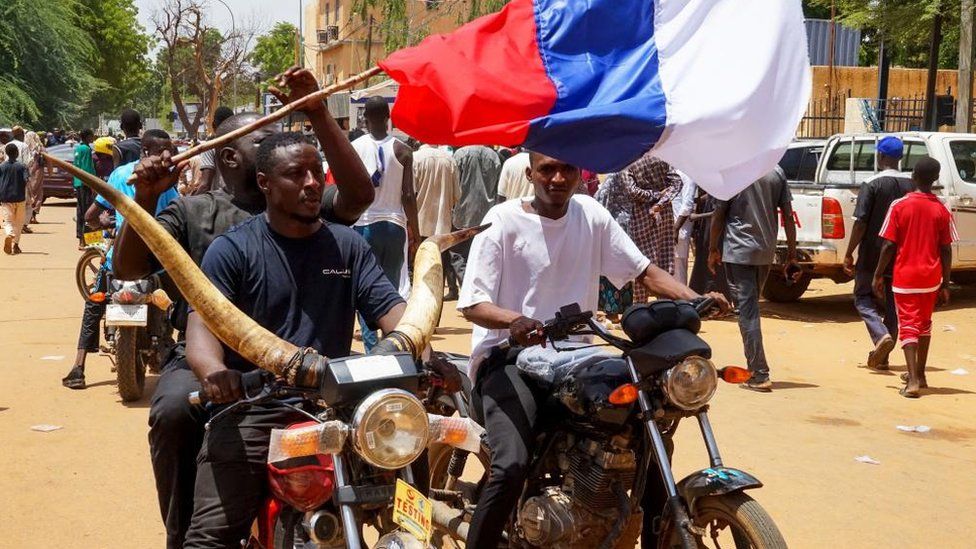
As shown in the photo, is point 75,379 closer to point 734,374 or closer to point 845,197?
point 734,374

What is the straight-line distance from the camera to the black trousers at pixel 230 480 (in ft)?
12.0

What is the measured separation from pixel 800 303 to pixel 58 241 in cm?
1379

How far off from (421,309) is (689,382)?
3.42 ft

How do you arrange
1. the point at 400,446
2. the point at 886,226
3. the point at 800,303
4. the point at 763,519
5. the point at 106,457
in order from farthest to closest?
the point at 800,303, the point at 886,226, the point at 106,457, the point at 763,519, the point at 400,446

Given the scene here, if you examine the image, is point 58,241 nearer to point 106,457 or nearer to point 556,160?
point 106,457

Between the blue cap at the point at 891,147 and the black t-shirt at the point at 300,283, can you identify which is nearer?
the black t-shirt at the point at 300,283

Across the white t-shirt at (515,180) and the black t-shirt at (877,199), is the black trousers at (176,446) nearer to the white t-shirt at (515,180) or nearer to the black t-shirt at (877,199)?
the black t-shirt at (877,199)

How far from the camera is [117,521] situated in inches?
230

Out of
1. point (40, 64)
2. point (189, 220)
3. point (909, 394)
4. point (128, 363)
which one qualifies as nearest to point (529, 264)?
point (189, 220)

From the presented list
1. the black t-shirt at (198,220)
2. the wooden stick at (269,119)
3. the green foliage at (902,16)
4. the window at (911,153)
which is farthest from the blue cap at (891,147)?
the green foliage at (902,16)

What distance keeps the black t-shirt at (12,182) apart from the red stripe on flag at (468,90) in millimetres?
15921

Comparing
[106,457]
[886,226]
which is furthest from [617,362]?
[886,226]

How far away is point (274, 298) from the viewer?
385cm

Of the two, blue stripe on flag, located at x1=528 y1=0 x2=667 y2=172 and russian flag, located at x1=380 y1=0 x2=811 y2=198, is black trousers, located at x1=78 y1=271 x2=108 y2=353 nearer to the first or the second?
russian flag, located at x1=380 y1=0 x2=811 y2=198
